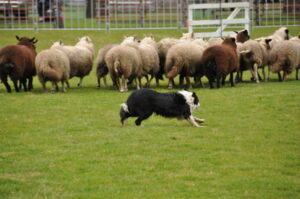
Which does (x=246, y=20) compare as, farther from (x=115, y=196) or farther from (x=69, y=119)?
(x=115, y=196)

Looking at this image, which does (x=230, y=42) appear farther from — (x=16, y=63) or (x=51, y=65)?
(x=16, y=63)

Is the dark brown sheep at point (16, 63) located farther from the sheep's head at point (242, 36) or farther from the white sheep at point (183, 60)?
the sheep's head at point (242, 36)

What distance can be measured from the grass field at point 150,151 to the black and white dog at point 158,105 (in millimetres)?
304

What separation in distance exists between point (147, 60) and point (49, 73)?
356 cm

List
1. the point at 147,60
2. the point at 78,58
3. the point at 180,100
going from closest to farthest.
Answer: the point at 180,100
the point at 147,60
the point at 78,58

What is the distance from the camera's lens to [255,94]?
59.1ft

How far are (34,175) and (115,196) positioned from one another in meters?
1.63

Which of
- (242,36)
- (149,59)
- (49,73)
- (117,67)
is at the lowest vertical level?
(49,73)

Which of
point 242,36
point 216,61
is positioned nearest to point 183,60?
point 216,61

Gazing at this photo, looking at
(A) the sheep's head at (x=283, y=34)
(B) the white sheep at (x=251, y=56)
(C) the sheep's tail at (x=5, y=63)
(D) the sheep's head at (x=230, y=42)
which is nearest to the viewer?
(C) the sheep's tail at (x=5, y=63)

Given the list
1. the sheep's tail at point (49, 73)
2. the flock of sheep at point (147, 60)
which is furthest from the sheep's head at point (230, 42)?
the sheep's tail at point (49, 73)

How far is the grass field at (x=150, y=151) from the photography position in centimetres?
845

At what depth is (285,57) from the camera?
20922 millimetres

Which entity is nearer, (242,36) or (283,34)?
(242,36)
